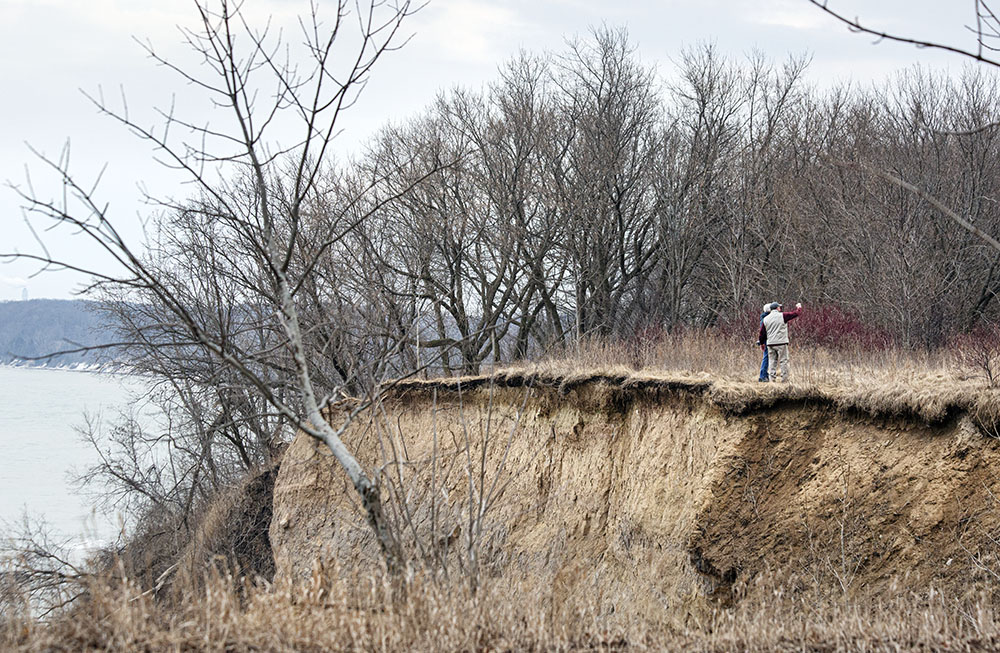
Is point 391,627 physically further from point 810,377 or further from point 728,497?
point 810,377

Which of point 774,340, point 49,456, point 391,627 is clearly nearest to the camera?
point 391,627

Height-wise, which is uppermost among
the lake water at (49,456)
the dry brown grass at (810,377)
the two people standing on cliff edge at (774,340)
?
the two people standing on cliff edge at (774,340)

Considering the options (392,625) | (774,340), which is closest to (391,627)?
(392,625)

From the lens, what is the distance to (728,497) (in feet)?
40.5

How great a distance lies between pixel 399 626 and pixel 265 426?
99.2ft

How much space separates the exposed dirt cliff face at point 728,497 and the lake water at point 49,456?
638 inches

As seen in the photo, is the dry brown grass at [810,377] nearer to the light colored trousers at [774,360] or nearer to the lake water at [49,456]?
the light colored trousers at [774,360]

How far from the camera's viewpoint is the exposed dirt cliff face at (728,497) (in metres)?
10.7

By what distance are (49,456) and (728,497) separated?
65697mm

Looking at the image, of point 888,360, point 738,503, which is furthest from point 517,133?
point 738,503

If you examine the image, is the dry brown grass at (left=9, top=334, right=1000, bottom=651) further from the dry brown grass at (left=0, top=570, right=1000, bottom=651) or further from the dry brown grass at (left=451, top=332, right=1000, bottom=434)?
the dry brown grass at (left=451, top=332, right=1000, bottom=434)

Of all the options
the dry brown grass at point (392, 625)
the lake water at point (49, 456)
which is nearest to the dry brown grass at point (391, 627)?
the dry brown grass at point (392, 625)

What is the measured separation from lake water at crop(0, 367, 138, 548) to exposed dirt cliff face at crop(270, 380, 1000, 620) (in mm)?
16209

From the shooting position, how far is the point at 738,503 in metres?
12.3
